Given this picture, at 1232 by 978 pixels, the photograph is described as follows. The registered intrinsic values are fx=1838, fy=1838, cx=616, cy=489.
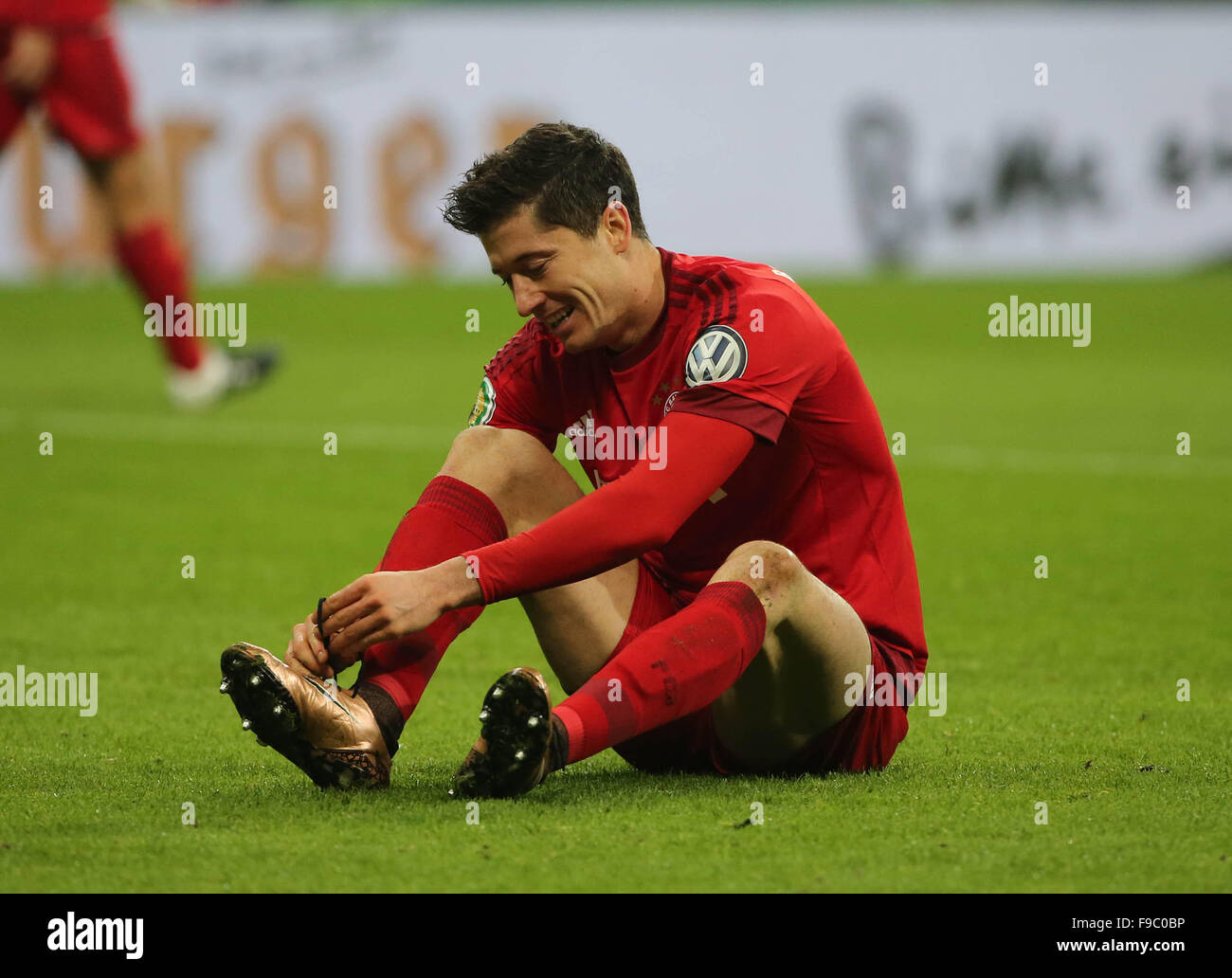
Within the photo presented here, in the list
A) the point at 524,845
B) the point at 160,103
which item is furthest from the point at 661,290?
the point at 160,103

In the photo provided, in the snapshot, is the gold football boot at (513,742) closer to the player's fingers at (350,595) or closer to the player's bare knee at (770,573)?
the player's fingers at (350,595)

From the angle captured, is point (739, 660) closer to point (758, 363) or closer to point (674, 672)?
point (674, 672)

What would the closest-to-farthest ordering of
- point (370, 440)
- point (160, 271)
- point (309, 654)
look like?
point (309, 654) → point (160, 271) → point (370, 440)

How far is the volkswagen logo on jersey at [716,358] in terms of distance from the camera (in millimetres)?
3121

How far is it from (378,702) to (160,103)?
14.2 m

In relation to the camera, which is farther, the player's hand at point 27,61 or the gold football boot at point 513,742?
the player's hand at point 27,61

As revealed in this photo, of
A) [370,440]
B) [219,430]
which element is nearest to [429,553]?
[370,440]

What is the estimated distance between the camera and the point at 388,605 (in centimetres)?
300

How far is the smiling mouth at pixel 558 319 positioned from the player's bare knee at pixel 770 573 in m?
0.55

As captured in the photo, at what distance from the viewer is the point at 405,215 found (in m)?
16.9

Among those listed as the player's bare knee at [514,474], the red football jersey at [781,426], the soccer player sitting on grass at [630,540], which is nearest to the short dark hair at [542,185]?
the soccer player sitting on grass at [630,540]

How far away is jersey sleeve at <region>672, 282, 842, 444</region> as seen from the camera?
10.2 ft

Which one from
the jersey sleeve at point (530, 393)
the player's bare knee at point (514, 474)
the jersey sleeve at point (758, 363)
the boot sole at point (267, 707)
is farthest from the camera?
the jersey sleeve at point (530, 393)

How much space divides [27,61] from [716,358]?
5819 mm
